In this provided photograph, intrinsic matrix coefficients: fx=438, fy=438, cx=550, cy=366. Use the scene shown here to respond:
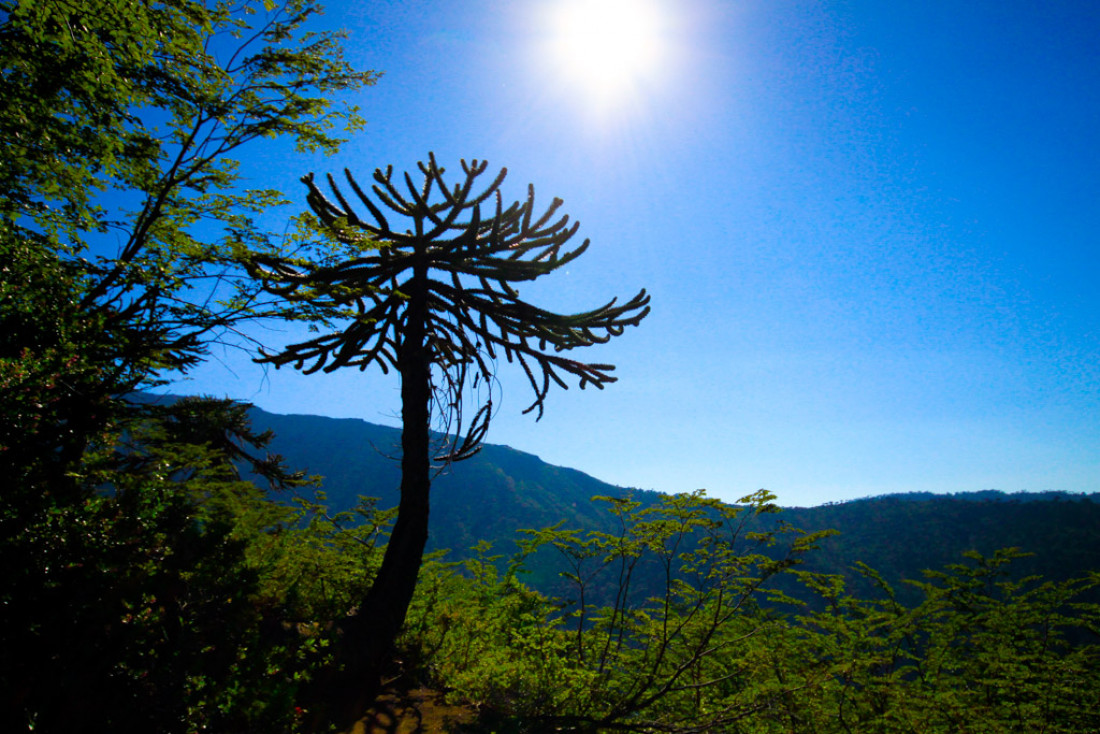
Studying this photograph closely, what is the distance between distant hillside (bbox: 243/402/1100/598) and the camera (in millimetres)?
45500

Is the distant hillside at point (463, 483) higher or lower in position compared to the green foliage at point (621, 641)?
lower

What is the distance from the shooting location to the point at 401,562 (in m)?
5.04

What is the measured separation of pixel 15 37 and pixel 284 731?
6.53 metres

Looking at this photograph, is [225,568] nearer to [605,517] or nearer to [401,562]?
[401,562]

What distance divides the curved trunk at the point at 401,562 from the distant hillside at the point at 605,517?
0.54 m

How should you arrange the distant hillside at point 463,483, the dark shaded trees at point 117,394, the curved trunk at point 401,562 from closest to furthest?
the dark shaded trees at point 117,394 → the curved trunk at point 401,562 → the distant hillside at point 463,483

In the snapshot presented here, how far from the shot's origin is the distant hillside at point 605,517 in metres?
45.5

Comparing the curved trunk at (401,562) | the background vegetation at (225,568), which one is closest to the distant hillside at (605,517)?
the curved trunk at (401,562)

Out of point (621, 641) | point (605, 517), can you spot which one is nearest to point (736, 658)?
point (621, 641)

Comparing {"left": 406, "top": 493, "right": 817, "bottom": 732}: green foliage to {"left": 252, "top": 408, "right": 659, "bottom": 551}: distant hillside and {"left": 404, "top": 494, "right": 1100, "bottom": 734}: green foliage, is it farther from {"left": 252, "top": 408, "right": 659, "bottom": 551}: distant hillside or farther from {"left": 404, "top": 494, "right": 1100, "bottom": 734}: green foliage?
{"left": 252, "top": 408, "right": 659, "bottom": 551}: distant hillside

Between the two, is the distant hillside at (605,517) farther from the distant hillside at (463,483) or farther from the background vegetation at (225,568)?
the background vegetation at (225,568)

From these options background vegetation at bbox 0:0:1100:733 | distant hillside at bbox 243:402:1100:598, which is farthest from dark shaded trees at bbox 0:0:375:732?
distant hillside at bbox 243:402:1100:598

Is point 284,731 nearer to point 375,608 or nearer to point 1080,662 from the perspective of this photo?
point 375,608

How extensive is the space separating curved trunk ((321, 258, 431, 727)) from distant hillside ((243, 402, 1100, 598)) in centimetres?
54
